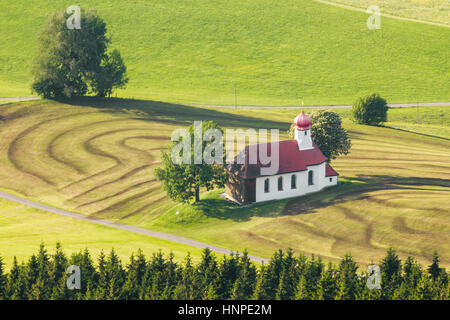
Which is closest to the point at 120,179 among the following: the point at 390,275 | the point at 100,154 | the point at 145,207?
the point at 145,207

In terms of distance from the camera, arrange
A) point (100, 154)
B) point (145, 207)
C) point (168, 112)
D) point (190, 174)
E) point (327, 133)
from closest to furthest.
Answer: point (190, 174) → point (145, 207) → point (327, 133) → point (100, 154) → point (168, 112)

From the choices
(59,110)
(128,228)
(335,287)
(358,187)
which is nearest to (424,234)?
(358,187)

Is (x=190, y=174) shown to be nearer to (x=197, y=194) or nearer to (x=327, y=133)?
(x=197, y=194)

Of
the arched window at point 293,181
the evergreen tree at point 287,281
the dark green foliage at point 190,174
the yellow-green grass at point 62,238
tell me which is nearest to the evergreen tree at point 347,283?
the evergreen tree at point 287,281

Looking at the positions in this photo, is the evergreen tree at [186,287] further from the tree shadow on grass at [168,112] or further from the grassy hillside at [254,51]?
the grassy hillside at [254,51]

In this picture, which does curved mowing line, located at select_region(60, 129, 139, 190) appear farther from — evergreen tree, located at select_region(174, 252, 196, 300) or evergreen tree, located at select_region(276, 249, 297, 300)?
evergreen tree, located at select_region(276, 249, 297, 300)

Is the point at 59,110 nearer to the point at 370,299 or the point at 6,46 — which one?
the point at 6,46
